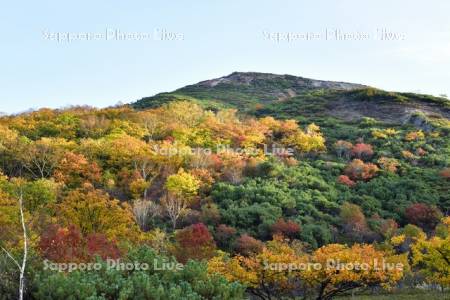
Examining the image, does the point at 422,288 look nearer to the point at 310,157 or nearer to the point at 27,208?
the point at 27,208

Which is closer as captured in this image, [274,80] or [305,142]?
[305,142]

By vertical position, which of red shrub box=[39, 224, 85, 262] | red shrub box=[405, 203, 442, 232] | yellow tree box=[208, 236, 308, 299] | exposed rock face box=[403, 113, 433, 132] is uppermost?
red shrub box=[39, 224, 85, 262]

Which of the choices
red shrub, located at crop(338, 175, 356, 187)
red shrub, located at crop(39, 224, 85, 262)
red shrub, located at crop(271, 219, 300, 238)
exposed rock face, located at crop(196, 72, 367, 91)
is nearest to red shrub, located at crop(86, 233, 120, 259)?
red shrub, located at crop(39, 224, 85, 262)

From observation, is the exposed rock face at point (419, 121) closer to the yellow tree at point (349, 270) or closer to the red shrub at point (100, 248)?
the yellow tree at point (349, 270)

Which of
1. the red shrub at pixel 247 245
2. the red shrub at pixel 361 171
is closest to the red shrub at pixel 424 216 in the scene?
the red shrub at pixel 361 171

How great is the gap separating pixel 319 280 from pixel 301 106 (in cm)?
8838

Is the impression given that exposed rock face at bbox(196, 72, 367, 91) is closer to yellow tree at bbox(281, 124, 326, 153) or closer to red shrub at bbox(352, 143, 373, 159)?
yellow tree at bbox(281, 124, 326, 153)

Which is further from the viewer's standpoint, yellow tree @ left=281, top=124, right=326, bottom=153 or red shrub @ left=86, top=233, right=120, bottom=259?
yellow tree @ left=281, top=124, right=326, bottom=153

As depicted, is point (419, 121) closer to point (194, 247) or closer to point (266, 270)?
point (194, 247)

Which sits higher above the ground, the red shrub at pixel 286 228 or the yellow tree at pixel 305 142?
A: the yellow tree at pixel 305 142

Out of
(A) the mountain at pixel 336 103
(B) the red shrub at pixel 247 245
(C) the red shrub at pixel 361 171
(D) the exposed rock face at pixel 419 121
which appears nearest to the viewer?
(B) the red shrub at pixel 247 245

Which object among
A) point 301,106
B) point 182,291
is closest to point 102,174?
point 182,291

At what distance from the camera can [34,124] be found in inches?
2736

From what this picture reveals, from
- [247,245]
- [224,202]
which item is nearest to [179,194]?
[224,202]
